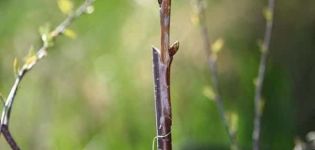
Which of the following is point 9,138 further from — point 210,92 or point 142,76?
point 142,76

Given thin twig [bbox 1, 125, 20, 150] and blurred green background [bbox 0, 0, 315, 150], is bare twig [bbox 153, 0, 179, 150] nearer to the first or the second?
thin twig [bbox 1, 125, 20, 150]

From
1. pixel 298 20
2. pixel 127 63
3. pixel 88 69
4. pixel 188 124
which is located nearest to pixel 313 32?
pixel 298 20

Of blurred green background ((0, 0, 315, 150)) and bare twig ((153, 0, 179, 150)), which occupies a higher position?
bare twig ((153, 0, 179, 150))

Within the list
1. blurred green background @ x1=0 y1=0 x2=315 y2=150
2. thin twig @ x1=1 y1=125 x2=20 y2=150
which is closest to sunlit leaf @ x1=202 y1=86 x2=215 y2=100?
blurred green background @ x1=0 y1=0 x2=315 y2=150

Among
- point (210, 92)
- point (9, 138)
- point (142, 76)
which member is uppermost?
point (9, 138)

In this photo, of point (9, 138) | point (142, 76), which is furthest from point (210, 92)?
point (9, 138)
